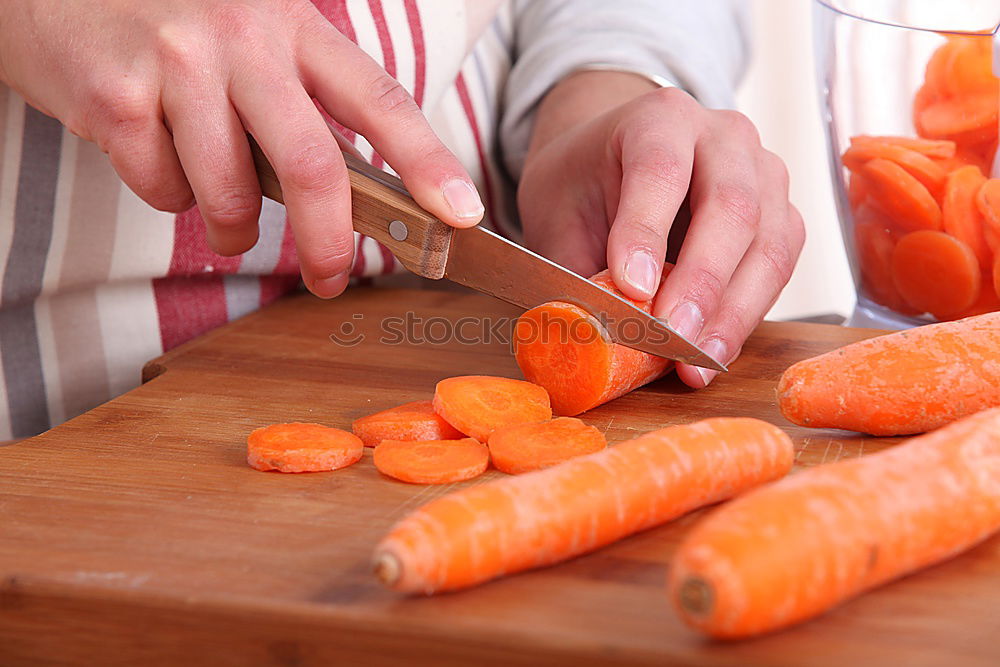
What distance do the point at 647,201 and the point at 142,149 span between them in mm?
670

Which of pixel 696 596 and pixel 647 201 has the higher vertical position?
pixel 647 201

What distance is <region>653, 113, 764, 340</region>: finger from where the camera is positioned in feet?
4.90

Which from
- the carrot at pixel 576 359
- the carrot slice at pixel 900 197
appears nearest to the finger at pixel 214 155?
the carrot at pixel 576 359

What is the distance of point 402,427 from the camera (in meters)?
1.34

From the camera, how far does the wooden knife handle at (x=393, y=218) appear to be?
132 centimetres

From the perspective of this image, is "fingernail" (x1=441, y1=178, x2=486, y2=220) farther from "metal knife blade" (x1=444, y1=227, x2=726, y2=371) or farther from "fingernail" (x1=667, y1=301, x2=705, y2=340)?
"fingernail" (x1=667, y1=301, x2=705, y2=340)

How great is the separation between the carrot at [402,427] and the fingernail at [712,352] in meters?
0.37

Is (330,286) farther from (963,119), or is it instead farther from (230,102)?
(963,119)

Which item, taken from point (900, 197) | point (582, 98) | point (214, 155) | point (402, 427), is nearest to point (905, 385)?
point (900, 197)

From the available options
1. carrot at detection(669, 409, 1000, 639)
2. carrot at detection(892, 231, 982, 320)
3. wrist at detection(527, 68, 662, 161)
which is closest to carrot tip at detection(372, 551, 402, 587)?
carrot at detection(669, 409, 1000, 639)

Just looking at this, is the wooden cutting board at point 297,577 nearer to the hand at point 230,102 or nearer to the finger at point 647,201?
the finger at point 647,201

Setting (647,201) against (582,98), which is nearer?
(647,201)

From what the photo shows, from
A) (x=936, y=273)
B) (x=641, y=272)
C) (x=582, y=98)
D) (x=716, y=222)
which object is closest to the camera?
(x=641, y=272)

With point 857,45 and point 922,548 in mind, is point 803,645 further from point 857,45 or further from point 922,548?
point 857,45
